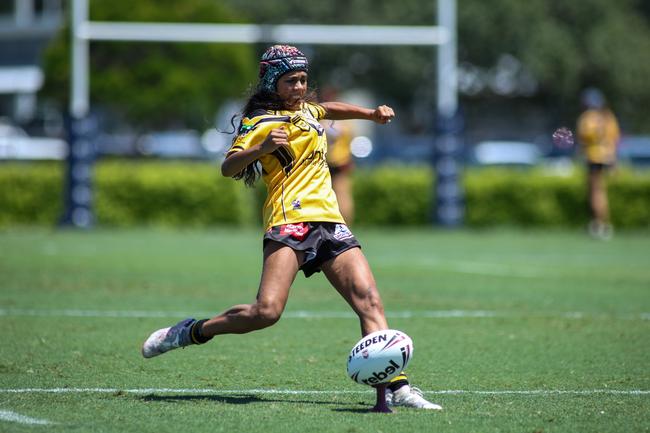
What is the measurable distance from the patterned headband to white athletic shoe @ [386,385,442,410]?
6.32 ft

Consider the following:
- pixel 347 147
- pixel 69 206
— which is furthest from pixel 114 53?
pixel 347 147

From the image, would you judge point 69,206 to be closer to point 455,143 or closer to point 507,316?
point 455,143

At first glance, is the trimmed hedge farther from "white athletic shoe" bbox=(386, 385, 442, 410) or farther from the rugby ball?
the rugby ball

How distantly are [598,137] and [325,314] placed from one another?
11616mm

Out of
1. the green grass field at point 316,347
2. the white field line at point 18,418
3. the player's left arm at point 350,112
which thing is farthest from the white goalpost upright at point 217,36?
the white field line at point 18,418

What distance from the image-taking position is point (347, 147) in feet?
62.2

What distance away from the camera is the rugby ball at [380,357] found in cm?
613

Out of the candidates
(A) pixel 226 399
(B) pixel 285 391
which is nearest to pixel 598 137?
(B) pixel 285 391

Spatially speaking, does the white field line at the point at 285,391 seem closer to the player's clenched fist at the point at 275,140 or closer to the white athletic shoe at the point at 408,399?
the white athletic shoe at the point at 408,399

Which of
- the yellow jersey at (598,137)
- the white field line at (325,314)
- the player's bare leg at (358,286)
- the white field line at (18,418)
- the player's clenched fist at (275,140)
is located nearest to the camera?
the white field line at (18,418)

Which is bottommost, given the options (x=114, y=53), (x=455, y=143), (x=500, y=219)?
(x=500, y=219)

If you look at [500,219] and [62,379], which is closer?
[62,379]

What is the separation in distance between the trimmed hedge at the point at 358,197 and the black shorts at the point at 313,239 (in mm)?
16941

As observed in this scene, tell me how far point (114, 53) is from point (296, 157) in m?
33.4
